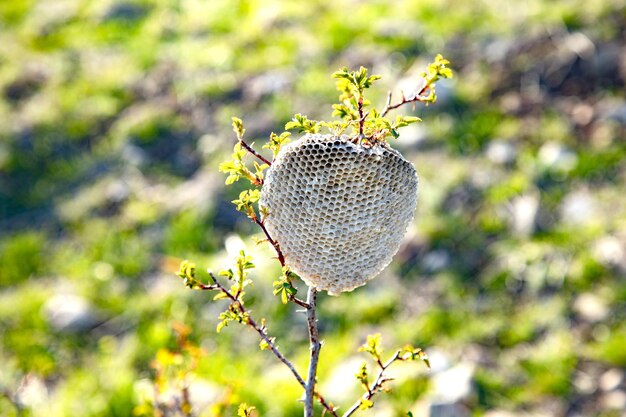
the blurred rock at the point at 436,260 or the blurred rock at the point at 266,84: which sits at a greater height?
the blurred rock at the point at 266,84

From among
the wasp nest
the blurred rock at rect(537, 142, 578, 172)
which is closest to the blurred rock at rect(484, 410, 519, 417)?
the blurred rock at rect(537, 142, 578, 172)

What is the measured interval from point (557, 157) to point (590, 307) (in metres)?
1.46

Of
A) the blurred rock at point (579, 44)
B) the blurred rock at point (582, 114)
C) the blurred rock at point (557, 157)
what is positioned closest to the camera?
the blurred rock at point (557, 157)

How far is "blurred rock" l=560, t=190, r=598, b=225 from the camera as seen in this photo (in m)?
5.57

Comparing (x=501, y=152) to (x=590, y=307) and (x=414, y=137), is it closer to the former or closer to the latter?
(x=414, y=137)

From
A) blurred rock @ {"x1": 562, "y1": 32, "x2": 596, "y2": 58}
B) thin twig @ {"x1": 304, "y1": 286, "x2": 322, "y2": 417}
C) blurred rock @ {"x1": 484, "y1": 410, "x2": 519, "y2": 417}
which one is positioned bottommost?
thin twig @ {"x1": 304, "y1": 286, "x2": 322, "y2": 417}

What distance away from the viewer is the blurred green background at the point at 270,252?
4766 mm

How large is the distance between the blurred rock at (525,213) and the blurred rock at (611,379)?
125cm

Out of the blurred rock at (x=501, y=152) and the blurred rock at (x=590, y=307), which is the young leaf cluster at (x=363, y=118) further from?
the blurred rock at (x=501, y=152)

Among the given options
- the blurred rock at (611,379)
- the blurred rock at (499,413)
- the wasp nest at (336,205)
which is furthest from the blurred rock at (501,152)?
the wasp nest at (336,205)

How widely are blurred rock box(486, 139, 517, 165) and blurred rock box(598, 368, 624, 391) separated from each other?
6.76 ft

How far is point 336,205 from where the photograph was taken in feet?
6.95

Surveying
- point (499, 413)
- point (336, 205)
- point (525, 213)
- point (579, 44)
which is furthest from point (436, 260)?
point (336, 205)

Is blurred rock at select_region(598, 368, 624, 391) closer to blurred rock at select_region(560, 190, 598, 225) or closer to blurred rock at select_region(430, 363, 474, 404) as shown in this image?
blurred rock at select_region(430, 363, 474, 404)
